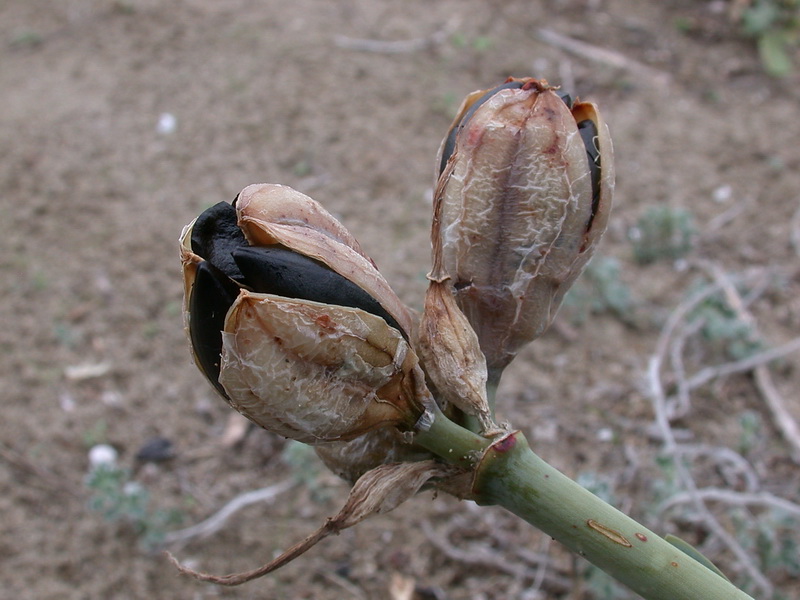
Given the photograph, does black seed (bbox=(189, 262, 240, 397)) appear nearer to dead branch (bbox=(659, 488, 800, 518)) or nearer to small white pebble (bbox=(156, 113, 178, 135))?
dead branch (bbox=(659, 488, 800, 518))

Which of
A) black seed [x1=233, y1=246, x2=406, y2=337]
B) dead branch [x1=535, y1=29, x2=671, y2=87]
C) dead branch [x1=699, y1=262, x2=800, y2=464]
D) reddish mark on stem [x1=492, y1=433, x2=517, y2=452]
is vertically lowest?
dead branch [x1=699, y1=262, x2=800, y2=464]

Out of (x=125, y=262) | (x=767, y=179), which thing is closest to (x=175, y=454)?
(x=125, y=262)

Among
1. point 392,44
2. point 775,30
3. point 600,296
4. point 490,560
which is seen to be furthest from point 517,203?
point 775,30

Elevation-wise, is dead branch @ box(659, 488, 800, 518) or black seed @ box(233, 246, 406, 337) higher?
black seed @ box(233, 246, 406, 337)

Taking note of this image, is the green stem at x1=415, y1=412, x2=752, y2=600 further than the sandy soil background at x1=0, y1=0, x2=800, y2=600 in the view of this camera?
No

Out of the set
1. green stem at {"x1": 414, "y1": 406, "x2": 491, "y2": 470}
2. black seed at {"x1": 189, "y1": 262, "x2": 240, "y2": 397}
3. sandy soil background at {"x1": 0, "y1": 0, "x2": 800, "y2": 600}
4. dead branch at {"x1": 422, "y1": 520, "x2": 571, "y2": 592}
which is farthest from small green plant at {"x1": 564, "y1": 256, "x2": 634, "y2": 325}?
black seed at {"x1": 189, "y1": 262, "x2": 240, "y2": 397}

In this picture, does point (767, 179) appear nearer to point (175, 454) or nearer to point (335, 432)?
point (175, 454)
